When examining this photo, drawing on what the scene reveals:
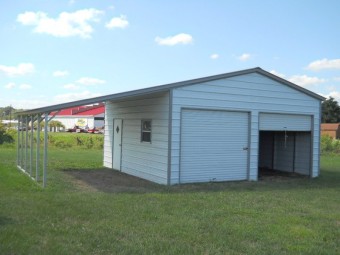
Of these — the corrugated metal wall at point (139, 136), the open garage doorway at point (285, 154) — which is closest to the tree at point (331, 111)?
the open garage doorway at point (285, 154)

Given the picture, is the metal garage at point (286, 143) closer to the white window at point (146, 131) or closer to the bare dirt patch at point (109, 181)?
the white window at point (146, 131)

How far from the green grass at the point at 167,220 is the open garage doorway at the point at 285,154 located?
161 inches

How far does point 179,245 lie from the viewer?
19.7ft

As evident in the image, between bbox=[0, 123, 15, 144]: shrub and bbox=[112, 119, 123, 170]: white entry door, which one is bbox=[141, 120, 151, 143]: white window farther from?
bbox=[0, 123, 15, 144]: shrub

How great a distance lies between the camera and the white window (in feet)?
44.2

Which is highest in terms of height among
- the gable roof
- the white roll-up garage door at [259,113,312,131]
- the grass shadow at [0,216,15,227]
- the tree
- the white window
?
the tree

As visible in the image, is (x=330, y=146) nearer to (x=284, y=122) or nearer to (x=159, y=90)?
(x=284, y=122)

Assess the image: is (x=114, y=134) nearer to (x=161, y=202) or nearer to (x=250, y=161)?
(x=250, y=161)

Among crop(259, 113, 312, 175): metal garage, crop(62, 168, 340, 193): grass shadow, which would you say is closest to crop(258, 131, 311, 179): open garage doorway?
crop(259, 113, 312, 175): metal garage

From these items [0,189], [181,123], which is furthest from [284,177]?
[0,189]

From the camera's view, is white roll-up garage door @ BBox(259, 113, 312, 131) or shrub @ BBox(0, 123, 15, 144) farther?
shrub @ BBox(0, 123, 15, 144)

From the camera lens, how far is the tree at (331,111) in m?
71.7

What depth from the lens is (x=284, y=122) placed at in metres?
14.5

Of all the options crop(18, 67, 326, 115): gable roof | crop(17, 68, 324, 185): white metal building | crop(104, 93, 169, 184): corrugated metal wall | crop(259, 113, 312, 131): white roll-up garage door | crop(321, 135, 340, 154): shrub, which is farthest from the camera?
crop(321, 135, 340, 154): shrub
